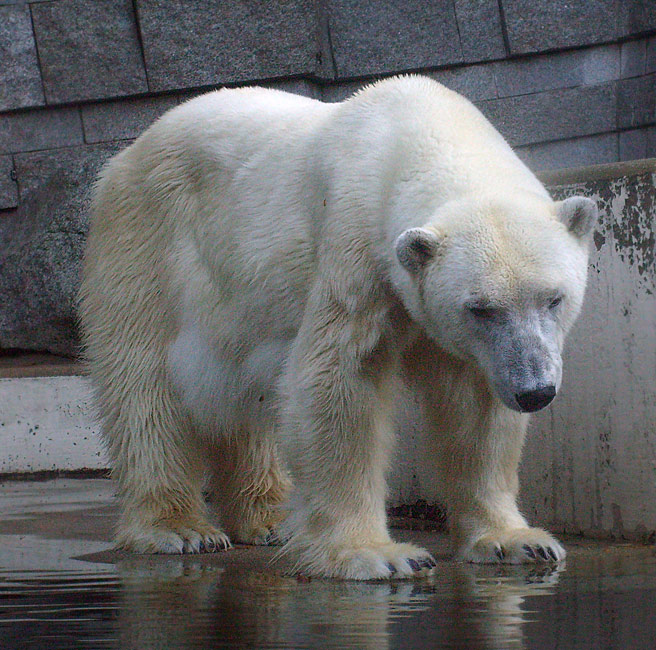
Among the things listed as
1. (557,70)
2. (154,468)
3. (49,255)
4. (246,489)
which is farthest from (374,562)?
(557,70)

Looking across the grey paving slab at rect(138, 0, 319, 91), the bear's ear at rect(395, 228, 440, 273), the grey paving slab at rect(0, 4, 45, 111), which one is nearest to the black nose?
the bear's ear at rect(395, 228, 440, 273)

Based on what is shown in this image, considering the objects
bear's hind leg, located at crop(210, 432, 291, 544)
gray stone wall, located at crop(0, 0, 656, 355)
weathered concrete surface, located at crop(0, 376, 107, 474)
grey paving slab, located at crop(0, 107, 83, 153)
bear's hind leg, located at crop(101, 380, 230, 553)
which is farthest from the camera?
grey paving slab, located at crop(0, 107, 83, 153)

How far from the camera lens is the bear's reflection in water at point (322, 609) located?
9.86ft

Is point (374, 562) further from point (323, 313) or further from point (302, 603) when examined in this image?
point (323, 313)

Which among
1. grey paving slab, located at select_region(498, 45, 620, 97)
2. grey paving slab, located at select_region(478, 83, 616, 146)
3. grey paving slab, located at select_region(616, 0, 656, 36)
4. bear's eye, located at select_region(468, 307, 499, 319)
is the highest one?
grey paving slab, located at select_region(616, 0, 656, 36)

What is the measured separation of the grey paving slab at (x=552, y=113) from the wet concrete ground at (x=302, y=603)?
487 cm

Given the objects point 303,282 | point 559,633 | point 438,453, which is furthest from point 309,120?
point 559,633

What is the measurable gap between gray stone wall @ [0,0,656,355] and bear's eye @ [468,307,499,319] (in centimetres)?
496

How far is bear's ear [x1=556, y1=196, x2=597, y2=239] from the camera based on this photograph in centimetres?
399

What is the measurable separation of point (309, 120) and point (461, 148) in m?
0.80

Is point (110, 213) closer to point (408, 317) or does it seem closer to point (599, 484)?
point (408, 317)

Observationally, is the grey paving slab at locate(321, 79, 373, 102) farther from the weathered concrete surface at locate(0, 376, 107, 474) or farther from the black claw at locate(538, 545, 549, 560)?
the black claw at locate(538, 545, 549, 560)

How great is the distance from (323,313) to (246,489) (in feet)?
4.70

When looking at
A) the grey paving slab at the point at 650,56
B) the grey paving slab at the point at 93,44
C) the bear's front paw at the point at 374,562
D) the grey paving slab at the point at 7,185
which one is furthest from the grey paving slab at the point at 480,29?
the bear's front paw at the point at 374,562
